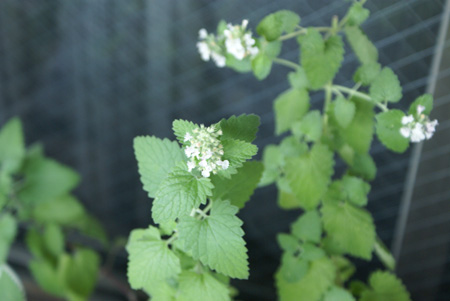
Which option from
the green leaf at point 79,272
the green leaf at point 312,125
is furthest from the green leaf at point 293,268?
the green leaf at point 79,272

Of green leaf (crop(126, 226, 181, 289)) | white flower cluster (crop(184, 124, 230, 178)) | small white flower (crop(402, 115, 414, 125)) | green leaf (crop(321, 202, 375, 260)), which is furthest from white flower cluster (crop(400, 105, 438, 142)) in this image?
green leaf (crop(126, 226, 181, 289))

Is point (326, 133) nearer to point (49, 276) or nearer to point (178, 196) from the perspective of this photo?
point (178, 196)

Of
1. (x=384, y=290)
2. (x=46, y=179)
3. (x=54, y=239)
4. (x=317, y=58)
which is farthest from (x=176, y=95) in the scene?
(x=384, y=290)

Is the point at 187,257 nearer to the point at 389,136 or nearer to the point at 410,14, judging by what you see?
the point at 389,136

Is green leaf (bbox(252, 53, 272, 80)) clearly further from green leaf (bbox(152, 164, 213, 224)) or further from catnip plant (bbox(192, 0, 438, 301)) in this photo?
green leaf (bbox(152, 164, 213, 224))

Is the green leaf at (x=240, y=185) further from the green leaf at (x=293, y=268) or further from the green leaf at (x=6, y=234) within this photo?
the green leaf at (x=6, y=234)

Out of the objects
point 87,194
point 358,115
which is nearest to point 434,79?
point 358,115
